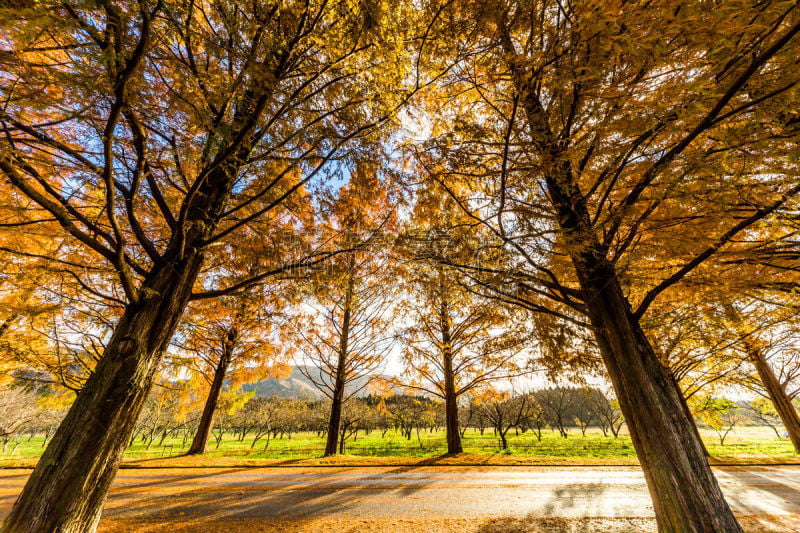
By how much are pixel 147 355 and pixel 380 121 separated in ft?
11.1

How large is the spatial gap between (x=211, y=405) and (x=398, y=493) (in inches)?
305

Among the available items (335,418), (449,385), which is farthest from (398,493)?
(335,418)

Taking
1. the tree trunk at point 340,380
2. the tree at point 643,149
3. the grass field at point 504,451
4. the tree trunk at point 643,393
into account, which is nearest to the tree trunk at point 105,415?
the tree at point 643,149

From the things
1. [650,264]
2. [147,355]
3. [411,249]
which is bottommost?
[147,355]

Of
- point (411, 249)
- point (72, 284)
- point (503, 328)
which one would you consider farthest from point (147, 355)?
point (503, 328)

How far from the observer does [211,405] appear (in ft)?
32.1

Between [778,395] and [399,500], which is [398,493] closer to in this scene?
[399,500]

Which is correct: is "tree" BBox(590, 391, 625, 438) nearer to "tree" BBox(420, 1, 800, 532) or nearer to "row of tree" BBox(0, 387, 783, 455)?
"row of tree" BBox(0, 387, 783, 455)

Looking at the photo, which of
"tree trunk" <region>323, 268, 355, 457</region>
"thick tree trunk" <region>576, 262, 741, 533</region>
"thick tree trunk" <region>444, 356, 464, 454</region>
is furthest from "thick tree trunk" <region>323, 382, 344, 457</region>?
"thick tree trunk" <region>576, 262, 741, 533</region>

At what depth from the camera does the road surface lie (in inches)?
175

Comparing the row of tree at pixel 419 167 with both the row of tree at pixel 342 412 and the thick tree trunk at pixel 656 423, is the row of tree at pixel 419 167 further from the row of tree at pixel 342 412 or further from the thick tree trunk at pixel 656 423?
the row of tree at pixel 342 412

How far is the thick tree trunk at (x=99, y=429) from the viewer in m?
1.87

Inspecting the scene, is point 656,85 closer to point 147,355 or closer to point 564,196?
point 564,196

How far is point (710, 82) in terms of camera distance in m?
1.73
